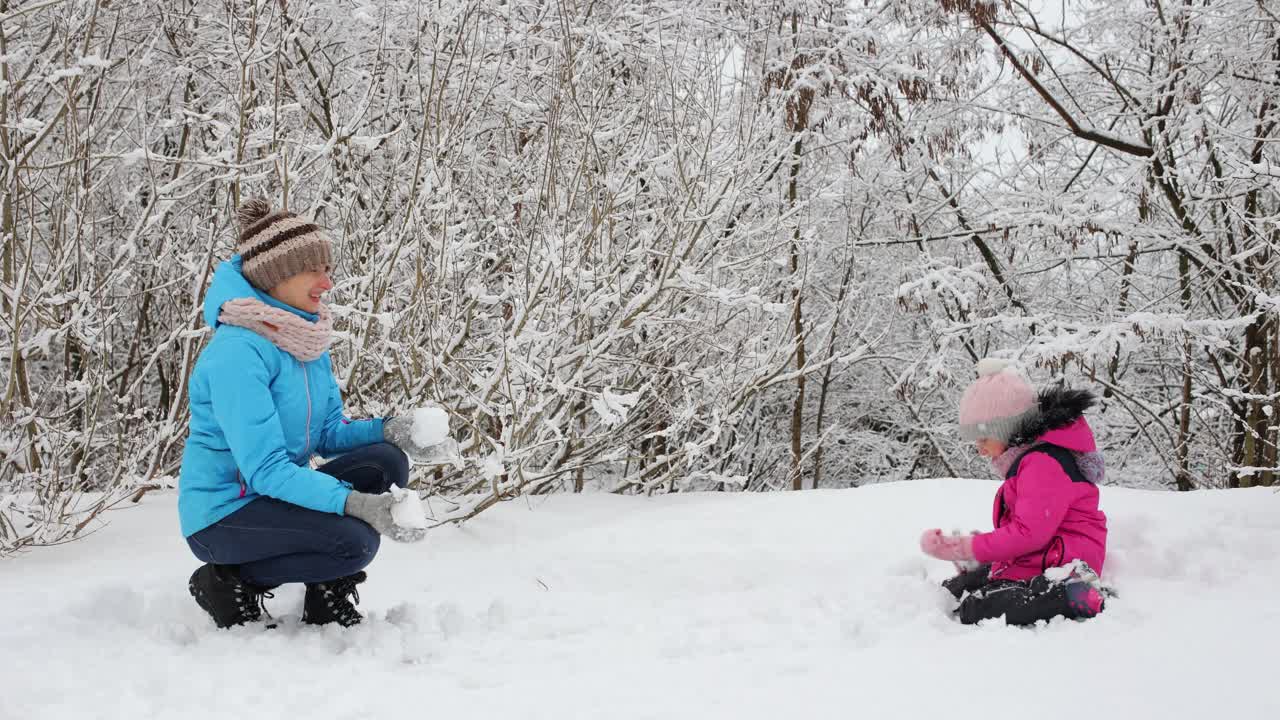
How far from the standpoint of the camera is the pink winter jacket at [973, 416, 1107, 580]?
2.73m

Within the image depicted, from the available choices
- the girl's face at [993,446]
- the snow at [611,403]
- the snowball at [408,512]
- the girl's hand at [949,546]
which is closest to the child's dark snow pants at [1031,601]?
the girl's hand at [949,546]

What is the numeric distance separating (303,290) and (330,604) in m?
0.84

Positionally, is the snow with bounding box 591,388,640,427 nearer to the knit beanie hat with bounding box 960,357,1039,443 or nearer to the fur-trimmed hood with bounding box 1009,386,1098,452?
the knit beanie hat with bounding box 960,357,1039,443

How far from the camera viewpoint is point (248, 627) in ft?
8.43

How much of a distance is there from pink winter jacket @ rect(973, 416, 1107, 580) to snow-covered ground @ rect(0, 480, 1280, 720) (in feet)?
0.66

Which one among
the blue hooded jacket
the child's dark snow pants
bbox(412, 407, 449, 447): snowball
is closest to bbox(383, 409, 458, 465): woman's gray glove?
bbox(412, 407, 449, 447): snowball

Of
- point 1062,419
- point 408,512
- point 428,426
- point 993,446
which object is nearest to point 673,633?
point 408,512

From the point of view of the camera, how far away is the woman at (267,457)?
2.39 metres

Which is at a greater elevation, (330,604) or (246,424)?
(246,424)

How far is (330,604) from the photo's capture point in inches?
103

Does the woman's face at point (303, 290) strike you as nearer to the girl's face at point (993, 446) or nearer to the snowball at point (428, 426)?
the snowball at point (428, 426)

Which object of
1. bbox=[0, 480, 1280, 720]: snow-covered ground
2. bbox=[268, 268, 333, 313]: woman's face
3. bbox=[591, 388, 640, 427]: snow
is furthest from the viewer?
bbox=[591, 388, 640, 427]: snow

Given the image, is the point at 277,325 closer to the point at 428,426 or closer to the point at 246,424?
the point at 246,424

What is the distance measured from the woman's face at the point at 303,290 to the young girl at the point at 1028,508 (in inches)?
71.0
